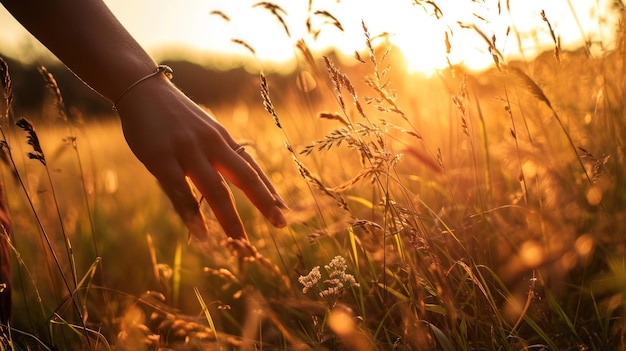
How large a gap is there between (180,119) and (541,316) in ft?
3.37

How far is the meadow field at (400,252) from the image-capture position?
1320 millimetres

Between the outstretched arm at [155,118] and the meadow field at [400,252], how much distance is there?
13cm

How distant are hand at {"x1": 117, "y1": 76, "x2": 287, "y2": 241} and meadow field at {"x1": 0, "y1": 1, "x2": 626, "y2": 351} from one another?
Answer: 0.31 feet

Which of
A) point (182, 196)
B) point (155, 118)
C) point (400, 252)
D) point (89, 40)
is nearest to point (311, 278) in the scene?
point (400, 252)

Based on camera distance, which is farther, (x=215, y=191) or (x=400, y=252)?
(x=400, y=252)

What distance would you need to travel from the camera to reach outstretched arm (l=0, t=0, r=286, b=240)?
1.33 metres

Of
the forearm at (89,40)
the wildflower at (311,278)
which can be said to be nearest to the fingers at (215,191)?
the wildflower at (311,278)

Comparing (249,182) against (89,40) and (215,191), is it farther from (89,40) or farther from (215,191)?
(89,40)

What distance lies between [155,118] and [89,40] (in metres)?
0.30

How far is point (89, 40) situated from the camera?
1425 millimetres

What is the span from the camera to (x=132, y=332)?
1549 mm

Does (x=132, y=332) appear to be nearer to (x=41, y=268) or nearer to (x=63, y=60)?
(x=63, y=60)

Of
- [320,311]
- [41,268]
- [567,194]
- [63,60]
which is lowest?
[41,268]

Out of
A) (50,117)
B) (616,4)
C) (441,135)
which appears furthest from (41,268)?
(616,4)
